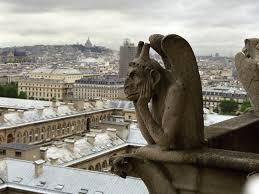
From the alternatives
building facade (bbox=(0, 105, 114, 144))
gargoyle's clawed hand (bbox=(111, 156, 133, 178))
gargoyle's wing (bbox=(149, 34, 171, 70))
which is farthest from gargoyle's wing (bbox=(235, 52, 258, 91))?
building facade (bbox=(0, 105, 114, 144))

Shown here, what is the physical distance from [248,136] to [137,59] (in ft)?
7.03

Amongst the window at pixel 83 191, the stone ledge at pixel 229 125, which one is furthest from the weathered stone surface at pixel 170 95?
the window at pixel 83 191

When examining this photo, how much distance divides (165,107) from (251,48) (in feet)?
7.43

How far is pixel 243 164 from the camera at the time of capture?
14.1 feet

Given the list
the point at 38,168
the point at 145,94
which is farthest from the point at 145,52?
the point at 38,168

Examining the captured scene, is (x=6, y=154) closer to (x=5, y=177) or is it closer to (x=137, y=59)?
(x=5, y=177)

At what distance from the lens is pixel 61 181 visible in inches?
1125

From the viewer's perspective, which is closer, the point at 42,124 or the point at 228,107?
the point at 42,124

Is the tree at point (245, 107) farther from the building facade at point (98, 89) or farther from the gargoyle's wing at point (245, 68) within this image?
the building facade at point (98, 89)

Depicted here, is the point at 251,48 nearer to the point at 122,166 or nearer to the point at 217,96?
the point at 122,166

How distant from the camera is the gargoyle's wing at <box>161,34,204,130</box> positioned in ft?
16.0

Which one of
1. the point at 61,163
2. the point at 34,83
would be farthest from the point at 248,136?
the point at 34,83

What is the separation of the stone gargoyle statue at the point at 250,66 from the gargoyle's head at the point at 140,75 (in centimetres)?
172

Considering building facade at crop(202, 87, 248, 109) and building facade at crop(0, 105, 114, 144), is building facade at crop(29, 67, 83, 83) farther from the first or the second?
building facade at crop(0, 105, 114, 144)
